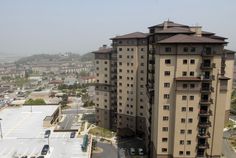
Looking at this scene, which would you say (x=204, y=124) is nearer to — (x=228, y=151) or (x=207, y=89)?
(x=207, y=89)

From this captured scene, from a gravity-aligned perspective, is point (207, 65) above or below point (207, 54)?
below

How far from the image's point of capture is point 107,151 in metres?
56.4

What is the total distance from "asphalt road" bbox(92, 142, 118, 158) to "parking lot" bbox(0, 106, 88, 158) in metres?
7.07

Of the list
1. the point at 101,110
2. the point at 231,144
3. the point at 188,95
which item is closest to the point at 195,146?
the point at 188,95

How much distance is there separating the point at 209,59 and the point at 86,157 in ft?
87.8

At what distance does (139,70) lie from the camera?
61625 millimetres

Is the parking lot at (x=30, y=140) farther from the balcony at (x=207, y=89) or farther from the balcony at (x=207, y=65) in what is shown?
the balcony at (x=207, y=65)

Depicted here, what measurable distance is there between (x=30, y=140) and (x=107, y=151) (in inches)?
680


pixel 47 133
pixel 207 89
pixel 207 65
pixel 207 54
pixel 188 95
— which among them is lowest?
pixel 47 133

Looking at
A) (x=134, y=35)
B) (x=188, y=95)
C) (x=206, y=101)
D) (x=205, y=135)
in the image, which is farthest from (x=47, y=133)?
(x=206, y=101)

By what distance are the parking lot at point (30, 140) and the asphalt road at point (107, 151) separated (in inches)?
278

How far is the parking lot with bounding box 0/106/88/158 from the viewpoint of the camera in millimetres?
44875

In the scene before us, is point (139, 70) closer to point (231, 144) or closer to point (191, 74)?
point (191, 74)

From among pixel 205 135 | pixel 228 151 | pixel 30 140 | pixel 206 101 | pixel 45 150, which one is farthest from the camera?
pixel 228 151
